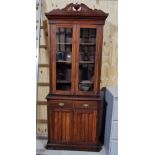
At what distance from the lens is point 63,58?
240cm

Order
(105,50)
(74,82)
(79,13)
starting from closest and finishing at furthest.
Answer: (79,13)
(74,82)
(105,50)

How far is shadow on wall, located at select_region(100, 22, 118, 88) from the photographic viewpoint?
2.60 metres

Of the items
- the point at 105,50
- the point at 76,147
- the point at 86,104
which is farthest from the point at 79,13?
the point at 76,147

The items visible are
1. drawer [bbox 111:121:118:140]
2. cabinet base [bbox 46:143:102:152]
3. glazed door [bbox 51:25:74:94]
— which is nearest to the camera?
drawer [bbox 111:121:118:140]

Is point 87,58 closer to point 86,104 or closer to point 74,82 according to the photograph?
point 74,82

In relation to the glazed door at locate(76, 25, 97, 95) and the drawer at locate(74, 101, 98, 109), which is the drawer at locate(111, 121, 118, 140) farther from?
the glazed door at locate(76, 25, 97, 95)

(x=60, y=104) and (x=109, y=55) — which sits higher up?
(x=109, y=55)

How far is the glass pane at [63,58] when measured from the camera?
7.72 feet

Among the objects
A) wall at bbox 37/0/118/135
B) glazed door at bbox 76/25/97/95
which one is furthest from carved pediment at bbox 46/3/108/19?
wall at bbox 37/0/118/135

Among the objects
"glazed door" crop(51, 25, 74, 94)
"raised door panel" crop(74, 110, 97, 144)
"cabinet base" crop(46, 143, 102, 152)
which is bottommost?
"cabinet base" crop(46, 143, 102, 152)

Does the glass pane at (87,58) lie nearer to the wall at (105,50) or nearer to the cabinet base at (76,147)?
the wall at (105,50)

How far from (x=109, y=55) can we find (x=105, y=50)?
84mm
